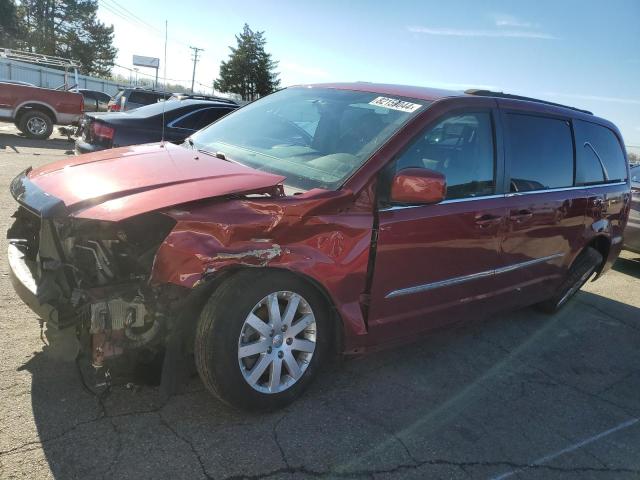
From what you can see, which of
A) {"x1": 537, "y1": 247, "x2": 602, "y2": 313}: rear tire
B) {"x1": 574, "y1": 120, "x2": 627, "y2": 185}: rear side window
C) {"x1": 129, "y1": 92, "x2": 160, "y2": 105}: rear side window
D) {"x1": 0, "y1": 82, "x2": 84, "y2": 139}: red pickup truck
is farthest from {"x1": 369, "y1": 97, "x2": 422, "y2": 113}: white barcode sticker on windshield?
{"x1": 129, "y1": 92, "x2": 160, "y2": 105}: rear side window

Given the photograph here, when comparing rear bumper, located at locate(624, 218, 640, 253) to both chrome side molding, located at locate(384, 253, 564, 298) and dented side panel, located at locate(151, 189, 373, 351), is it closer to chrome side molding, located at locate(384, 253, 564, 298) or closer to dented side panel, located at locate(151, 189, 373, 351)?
chrome side molding, located at locate(384, 253, 564, 298)

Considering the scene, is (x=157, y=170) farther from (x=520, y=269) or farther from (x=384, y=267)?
(x=520, y=269)

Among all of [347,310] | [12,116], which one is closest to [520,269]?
[347,310]

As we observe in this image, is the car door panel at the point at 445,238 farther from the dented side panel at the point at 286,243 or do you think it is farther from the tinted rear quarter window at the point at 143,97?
the tinted rear quarter window at the point at 143,97

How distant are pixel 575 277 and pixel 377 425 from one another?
121 inches

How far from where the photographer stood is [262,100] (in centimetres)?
441

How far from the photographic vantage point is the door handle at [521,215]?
3.71 m

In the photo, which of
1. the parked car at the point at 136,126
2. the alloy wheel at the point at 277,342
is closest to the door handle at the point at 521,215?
the alloy wheel at the point at 277,342

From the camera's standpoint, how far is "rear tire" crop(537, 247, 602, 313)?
491 centimetres

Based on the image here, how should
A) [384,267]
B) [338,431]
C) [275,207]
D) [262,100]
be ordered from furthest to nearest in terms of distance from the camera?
1. [262,100]
2. [384,267]
3. [338,431]
4. [275,207]

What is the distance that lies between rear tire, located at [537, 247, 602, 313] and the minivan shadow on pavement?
105cm

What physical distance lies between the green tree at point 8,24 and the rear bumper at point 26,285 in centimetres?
6018

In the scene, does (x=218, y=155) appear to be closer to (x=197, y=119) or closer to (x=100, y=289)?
(x=100, y=289)

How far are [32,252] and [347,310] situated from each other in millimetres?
1883
